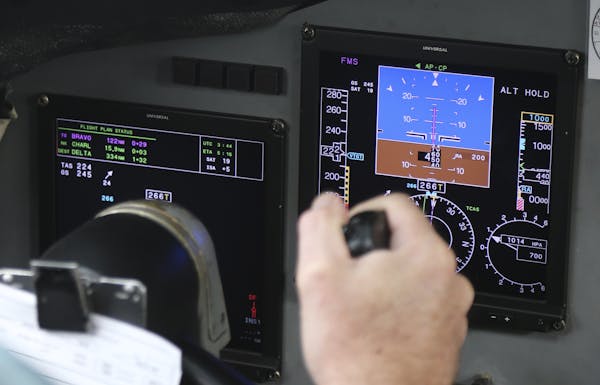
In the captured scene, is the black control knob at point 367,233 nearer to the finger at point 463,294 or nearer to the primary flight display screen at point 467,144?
the finger at point 463,294

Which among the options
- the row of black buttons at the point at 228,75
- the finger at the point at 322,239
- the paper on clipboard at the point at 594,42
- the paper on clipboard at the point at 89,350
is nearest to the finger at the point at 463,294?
the finger at the point at 322,239

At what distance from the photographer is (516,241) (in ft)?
8.50

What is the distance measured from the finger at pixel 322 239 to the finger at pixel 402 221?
0.14ft

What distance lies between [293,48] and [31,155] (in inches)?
24.7

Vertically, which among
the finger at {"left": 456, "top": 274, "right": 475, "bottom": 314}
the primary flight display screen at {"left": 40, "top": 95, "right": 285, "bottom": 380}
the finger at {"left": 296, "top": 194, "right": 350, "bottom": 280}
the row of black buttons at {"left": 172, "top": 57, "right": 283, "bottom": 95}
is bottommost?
the primary flight display screen at {"left": 40, "top": 95, "right": 285, "bottom": 380}

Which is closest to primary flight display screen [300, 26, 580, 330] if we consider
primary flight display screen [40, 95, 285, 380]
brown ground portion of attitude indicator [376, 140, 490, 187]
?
brown ground portion of attitude indicator [376, 140, 490, 187]

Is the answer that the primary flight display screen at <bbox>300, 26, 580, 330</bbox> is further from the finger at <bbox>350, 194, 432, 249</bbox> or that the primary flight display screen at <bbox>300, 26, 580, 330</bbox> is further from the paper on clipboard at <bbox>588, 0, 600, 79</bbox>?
the finger at <bbox>350, 194, 432, 249</bbox>

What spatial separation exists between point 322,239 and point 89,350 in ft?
0.91

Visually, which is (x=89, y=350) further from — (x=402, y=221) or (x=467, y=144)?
(x=467, y=144)

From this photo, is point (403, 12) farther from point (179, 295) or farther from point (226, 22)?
point (179, 295)

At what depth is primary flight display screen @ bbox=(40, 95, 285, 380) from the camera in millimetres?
2709

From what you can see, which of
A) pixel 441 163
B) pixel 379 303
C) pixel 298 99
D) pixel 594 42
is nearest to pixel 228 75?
pixel 298 99

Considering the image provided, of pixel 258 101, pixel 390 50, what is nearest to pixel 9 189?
pixel 258 101

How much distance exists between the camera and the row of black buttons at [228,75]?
8.64 ft
